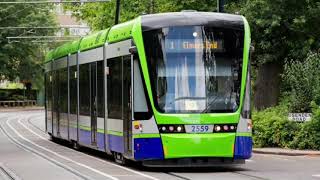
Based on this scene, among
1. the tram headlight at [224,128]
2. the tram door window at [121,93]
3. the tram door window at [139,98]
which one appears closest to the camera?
the tram headlight at [224,128]

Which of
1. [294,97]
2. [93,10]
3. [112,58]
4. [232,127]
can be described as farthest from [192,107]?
[93,10]

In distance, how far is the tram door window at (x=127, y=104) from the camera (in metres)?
18.3

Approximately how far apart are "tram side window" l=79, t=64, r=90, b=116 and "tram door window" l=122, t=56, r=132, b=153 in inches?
186

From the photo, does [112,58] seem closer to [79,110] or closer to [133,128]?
[133,128]

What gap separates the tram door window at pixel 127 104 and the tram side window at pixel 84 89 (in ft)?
15.5

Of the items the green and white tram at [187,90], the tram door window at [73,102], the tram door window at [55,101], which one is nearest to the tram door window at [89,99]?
the tram door window at [73,102]

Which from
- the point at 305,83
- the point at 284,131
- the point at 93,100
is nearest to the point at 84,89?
the point at 93,100

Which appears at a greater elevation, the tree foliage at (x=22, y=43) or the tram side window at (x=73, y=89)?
the tree foliage at (x=22, y=43)

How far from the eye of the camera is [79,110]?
82.3 ft

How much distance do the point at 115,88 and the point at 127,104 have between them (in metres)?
1.53

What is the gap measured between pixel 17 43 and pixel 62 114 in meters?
61.8

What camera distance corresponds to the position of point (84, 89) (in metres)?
24.2

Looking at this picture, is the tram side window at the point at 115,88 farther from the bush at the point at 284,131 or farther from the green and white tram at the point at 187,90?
the bush at the point at 284,131

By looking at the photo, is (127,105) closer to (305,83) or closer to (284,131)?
(284,131)
